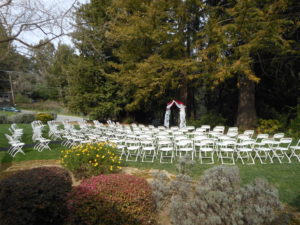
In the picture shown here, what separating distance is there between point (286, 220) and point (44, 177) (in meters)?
3.77

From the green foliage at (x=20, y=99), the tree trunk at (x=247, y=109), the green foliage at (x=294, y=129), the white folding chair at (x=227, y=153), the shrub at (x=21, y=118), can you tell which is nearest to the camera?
the white folding chair at (x=227, y=153)

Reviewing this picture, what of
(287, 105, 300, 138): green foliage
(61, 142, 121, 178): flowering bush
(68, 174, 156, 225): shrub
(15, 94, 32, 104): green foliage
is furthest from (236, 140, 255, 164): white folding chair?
(15, 94, 32, 104): green foliage

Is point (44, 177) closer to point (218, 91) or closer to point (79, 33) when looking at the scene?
point (79, 33)

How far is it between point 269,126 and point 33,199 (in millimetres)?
16137

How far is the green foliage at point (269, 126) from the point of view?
15680 millimetres

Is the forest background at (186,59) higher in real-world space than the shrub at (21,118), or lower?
higher

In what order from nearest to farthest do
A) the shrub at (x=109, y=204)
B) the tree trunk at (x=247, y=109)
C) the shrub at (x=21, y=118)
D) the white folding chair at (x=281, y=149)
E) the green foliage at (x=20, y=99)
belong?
the shrub at (x=109, y=204)
the white folding chair at (x=281, y=149)
the tree trunk at (x=247, y=109)
the shrub at (x=21, y=118)
the green foliage at (x=20, y=99)

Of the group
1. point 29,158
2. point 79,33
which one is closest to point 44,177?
point 29,158

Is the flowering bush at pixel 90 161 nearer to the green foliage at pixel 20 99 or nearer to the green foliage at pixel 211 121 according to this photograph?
the green foliage at pixel 211 121

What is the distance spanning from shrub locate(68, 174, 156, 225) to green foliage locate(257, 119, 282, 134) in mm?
14282

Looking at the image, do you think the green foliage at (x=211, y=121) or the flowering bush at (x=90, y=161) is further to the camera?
the green foliage at (x=211, y=121)

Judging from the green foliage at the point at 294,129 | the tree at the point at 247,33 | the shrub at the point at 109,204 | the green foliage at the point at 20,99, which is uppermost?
the tree at the point at 247,33

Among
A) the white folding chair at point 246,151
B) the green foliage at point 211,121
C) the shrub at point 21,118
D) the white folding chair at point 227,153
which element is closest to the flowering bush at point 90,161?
the white folding chair at point 227,153

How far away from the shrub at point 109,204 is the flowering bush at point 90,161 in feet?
7.57
